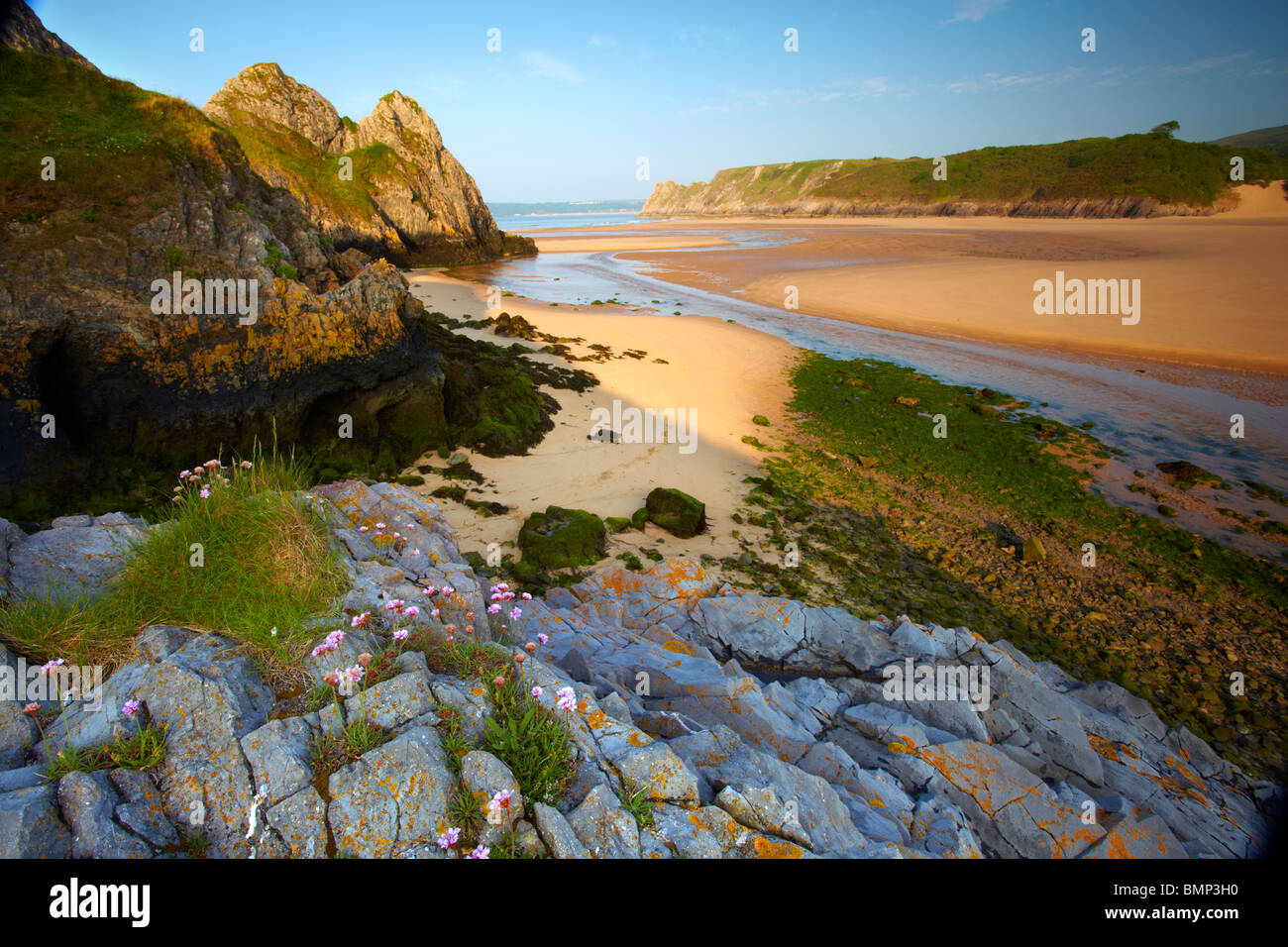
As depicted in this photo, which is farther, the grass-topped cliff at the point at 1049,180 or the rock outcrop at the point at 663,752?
the grass-topped cliff at the point at 1049,180

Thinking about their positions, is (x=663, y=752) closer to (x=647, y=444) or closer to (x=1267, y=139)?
(x=647, y=444)

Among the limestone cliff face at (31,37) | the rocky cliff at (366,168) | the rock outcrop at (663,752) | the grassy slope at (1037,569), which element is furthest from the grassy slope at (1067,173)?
the limestone cliff face at (31,37)

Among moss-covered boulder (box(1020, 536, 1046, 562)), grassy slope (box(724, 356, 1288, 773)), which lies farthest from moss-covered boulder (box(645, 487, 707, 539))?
moss-covered boulder (box(1020, 536, 1046, 562))

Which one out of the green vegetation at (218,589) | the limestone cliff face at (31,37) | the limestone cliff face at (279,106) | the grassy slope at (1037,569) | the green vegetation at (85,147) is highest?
the limestone cliff face at (279,106)

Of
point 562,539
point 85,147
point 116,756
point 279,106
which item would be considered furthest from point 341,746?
point 279,106

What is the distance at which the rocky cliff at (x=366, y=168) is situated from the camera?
3712cm

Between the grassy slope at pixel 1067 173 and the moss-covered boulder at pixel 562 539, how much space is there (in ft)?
295

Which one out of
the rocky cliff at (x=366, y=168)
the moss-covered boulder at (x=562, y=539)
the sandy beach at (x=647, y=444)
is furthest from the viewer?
the rocky cliff at (x=366, y=168)

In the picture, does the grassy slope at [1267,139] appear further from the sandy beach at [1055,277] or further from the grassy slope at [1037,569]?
the grassy slope at [1037,569]

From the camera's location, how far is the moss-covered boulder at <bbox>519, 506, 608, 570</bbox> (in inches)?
316

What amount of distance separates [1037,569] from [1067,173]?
10000 centimetres

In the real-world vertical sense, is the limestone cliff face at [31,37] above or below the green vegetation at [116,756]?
above
